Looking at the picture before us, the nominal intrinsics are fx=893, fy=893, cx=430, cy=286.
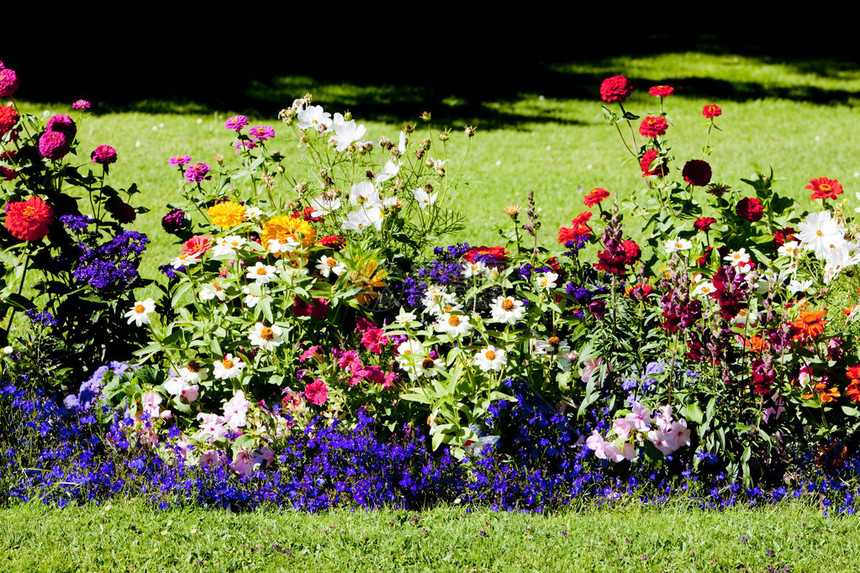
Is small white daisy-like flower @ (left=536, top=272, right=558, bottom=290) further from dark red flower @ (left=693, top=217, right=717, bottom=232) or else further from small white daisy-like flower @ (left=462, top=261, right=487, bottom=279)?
dark red flower @ (left=693, top=217, right=717, bottom=232)

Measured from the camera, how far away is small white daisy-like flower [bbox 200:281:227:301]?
322cm

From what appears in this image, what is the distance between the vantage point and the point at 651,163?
355 cm

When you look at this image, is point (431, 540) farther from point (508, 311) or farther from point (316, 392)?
point (508, 311)

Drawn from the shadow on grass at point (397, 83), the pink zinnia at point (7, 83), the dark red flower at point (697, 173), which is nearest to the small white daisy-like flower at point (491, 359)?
the dark red flower at point (697, 173)

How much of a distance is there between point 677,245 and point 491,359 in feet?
2.73

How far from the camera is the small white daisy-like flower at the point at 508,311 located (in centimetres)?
302

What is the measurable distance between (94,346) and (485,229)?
2996 millimetres

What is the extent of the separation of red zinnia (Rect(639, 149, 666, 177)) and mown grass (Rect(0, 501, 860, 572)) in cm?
135

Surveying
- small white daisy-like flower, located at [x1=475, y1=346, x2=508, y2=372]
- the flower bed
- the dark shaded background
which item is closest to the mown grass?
the flower bed

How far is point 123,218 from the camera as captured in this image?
3480 millimetres

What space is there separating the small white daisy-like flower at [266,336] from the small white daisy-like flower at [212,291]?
0.22 metres

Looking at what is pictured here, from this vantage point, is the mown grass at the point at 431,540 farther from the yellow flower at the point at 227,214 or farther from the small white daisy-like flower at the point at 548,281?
the yellow flower at the point at 227,214

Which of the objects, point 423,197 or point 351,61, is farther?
point 351,61

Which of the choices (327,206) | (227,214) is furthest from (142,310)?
(327,206)
